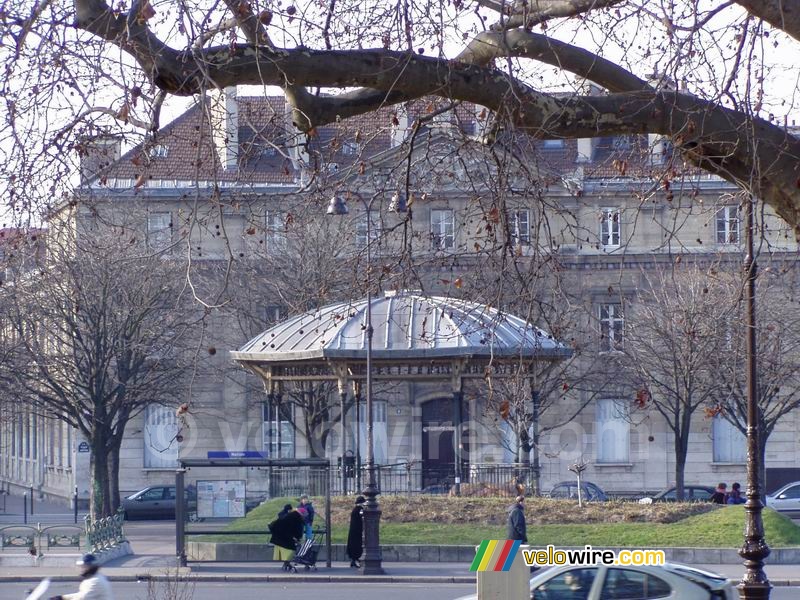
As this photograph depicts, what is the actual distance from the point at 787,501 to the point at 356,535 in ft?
66.4

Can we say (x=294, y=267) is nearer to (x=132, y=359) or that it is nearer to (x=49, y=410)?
(x=132, y=359)

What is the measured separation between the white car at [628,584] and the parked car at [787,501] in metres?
28.6

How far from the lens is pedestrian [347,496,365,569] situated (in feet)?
79.5

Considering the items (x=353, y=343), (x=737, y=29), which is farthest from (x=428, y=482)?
(x=737, y=29)

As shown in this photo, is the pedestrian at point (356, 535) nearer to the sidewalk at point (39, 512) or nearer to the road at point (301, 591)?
the road at point (301, 591)

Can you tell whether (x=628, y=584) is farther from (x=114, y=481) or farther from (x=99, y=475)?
(x=114, y=481)

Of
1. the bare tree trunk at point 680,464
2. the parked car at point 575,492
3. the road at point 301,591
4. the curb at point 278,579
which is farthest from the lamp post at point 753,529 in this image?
the bare tree trunk at point 680,464

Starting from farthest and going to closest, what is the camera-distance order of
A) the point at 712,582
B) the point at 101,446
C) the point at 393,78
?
the point at 101,446, the point at 712,582, the point at 393,78

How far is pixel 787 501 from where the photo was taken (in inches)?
1565

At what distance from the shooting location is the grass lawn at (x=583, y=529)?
25.2 metres

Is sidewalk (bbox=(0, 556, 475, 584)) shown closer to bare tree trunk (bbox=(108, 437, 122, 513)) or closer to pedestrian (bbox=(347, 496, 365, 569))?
pedestrian (bbox=(347, 496, 365, 569))

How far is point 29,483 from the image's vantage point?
190 feet

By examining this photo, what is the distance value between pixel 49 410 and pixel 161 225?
22.0ft

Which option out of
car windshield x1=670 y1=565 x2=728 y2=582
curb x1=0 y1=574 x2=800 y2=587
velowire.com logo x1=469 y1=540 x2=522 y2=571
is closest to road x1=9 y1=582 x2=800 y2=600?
curb x1=0 y1=574 x2=800 y2=587
